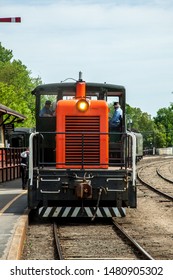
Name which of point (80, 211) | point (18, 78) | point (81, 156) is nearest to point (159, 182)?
point (81, 156)

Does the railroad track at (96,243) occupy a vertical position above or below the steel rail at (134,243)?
below

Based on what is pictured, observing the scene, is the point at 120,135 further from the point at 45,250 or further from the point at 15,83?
the point at 15,83

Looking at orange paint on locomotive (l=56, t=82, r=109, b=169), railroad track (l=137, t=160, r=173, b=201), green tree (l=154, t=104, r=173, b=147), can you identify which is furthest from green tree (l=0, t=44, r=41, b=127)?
orange paint on locomotive (l=56, t=82, r=109, b=169)

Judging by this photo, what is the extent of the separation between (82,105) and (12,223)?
2.87 m

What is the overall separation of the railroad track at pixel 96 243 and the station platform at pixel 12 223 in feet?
2.10

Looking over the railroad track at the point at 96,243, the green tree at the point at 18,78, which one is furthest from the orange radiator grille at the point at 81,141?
the green tree at the point at 18,78

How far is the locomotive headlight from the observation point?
46.9 ft

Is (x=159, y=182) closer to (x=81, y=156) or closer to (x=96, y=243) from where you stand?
(x=81, y=156)

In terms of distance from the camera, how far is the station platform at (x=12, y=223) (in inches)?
385

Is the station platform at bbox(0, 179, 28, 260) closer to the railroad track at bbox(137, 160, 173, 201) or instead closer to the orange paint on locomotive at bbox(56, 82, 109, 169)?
the orange paint on locomotive at bbox(56, 82, 109, 169)

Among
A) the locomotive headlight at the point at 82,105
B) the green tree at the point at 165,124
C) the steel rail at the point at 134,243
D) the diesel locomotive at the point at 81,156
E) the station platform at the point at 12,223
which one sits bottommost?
the steel rail at the point at 134,243

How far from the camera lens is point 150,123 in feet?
574

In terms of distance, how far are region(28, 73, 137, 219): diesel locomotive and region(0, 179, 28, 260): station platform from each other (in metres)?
0.57

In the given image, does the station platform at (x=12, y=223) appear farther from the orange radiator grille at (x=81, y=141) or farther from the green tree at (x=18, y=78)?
the green tree at (x=18, y=78)
